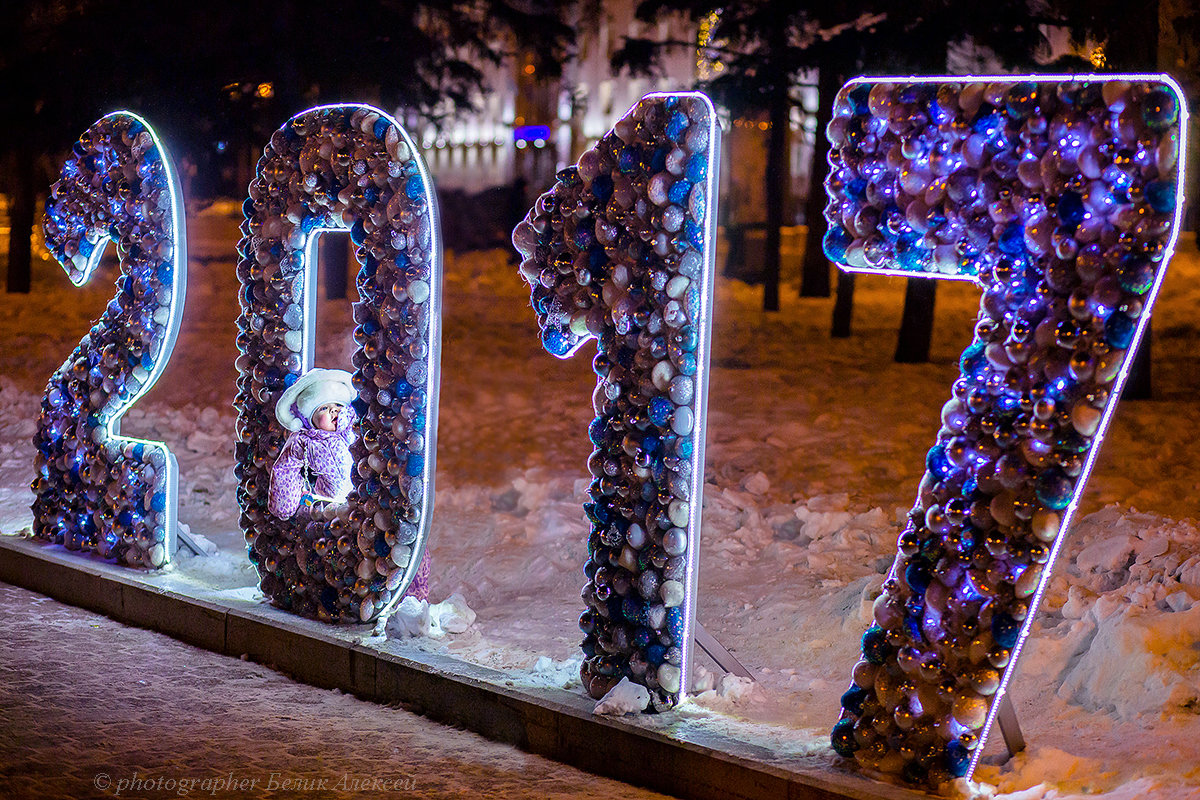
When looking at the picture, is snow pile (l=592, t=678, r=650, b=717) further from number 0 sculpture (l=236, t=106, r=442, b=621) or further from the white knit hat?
the white knit hat

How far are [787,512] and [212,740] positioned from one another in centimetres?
454

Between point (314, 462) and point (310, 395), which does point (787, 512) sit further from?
point (310, 395)

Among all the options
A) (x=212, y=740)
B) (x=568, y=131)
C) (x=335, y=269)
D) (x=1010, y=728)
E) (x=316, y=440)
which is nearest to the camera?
(x=1010, y=728)

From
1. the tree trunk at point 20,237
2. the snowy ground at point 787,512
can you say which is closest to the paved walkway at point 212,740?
the snowy ground at point 787,512

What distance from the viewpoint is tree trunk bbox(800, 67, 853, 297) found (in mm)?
15570

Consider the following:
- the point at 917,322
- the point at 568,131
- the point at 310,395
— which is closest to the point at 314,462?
the point at 310,395

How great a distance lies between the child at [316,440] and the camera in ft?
22.1

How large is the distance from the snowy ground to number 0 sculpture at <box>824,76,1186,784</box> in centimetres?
49

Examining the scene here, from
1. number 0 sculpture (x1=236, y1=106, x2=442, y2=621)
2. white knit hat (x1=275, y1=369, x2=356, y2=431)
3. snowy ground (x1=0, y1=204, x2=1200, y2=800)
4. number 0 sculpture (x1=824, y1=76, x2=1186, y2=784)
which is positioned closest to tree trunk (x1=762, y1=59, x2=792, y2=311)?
snowy ground (x1=0, y1=204, x2=1200, y2=800)

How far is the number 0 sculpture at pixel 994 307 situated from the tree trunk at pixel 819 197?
10.4 meters

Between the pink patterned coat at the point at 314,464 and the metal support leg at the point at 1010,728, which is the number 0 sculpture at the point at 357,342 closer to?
→ the pink patterned coat at the point at 314,464

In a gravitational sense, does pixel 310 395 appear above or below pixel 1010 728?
above

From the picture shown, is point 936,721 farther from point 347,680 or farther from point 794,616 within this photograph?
point 347,680

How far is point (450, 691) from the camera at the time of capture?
5898 millimetres
